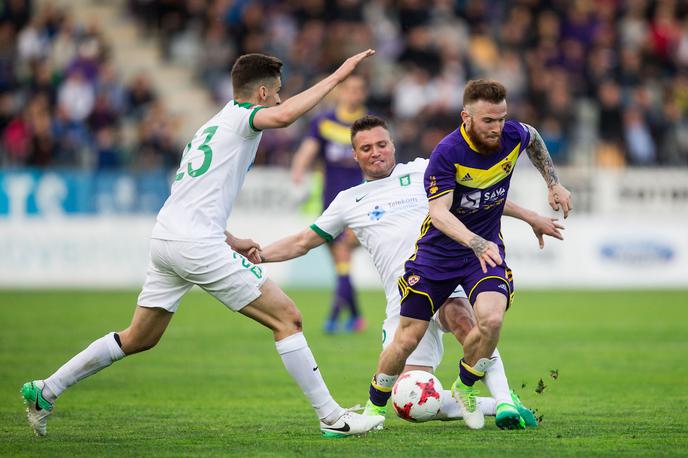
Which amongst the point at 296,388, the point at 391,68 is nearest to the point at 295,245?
the point at 296,388

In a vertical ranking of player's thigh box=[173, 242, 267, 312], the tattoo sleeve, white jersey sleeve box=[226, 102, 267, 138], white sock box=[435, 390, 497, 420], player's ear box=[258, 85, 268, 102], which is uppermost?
player's ear box=[258, 85, 268, 102]

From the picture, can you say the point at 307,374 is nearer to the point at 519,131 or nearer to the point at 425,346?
the point at 425,346

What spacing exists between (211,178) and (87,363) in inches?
61.1

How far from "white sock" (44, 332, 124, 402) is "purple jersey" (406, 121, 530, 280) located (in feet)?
6.91

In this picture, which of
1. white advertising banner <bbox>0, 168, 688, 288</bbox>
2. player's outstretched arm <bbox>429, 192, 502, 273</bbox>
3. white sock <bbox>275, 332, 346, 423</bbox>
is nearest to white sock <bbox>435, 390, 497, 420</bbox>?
white sock <bbox>275, 332, 346, 423</bbox>

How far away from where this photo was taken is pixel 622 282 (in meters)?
21.2

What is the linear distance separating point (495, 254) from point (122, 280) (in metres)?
14.9

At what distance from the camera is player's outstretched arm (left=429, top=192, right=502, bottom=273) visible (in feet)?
23.6

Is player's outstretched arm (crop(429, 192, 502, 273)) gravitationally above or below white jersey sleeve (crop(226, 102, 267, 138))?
below

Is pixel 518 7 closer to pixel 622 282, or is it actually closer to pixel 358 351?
pixel 622 282

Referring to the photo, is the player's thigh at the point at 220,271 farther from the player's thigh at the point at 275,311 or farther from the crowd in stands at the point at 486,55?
the crowd in stands at the point at 486,55

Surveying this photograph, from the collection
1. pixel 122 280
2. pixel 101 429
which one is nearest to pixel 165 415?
pixel 101 429

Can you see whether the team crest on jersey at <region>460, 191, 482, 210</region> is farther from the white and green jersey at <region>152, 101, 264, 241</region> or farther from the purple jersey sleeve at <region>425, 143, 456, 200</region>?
the white and green jersey at <region>152, 101, 264, 241</region>

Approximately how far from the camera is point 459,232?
7312 millimetres
